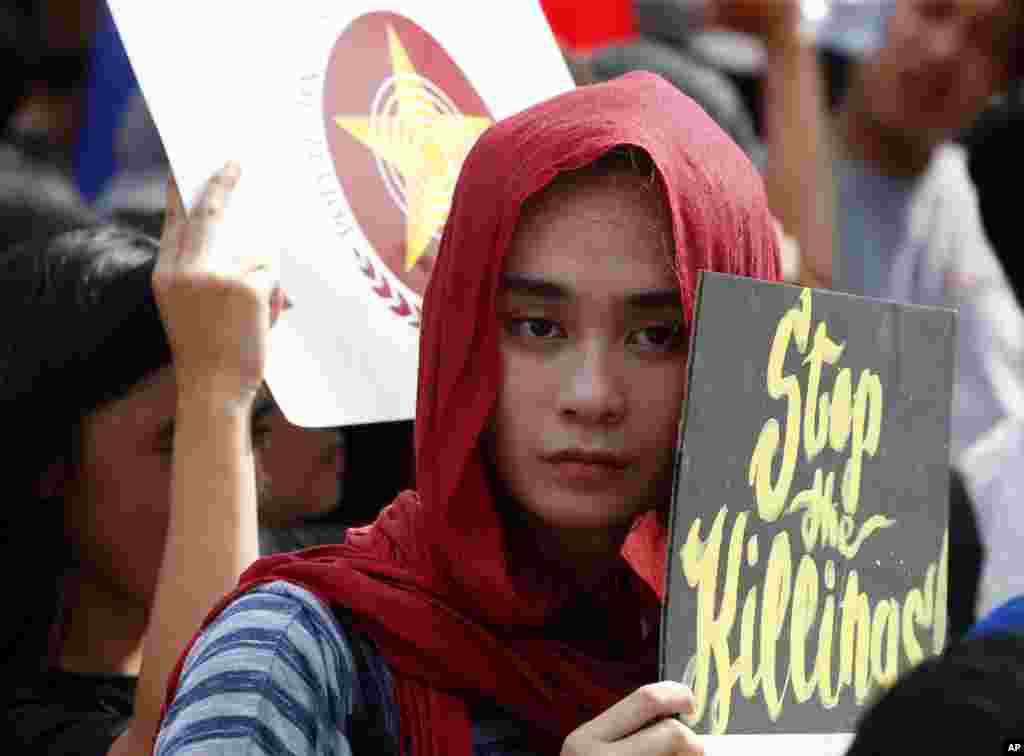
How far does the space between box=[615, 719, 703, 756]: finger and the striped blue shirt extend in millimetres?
289

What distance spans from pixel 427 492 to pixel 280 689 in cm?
31

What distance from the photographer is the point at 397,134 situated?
2.78 metres

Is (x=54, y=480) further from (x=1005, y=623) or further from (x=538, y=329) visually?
(x=1005, y=623)

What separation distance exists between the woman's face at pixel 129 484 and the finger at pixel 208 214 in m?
0.52

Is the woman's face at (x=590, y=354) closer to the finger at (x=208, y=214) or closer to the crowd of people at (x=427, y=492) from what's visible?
the crowd of people at (x=427, y=492)

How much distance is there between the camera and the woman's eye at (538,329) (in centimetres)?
220

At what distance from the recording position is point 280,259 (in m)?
2.55

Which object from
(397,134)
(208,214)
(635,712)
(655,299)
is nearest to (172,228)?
(208,214)

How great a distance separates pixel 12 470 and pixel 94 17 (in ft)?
13.4

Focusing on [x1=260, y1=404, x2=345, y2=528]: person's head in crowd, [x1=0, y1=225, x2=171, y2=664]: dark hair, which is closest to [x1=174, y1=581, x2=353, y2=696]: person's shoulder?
[x1=0, y1=225, x2=171, y2=664]: dark hair

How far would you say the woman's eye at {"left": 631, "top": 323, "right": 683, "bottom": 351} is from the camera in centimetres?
219

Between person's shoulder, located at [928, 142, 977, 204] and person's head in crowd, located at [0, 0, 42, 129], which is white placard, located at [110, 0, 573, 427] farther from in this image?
person's head in crowd, located at [0, 0, 42, 129]

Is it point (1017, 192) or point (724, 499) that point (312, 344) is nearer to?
point (724, 499)

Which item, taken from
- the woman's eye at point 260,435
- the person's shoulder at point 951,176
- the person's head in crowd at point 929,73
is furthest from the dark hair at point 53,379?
the person's head in crowd at point 929,73
